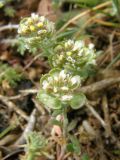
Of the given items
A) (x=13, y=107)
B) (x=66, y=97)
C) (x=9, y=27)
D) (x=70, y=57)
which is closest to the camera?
(x=66, y=97)

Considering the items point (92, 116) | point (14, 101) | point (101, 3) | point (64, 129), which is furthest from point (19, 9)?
point (64, 129)

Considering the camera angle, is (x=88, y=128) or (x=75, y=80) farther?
(x=88, y=128)

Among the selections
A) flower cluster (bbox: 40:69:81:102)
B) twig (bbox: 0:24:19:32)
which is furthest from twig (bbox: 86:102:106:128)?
twig (bbox: 0:24:19:32)

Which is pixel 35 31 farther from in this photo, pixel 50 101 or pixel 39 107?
pixel 39 107

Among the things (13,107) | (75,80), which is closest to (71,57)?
(75,80)

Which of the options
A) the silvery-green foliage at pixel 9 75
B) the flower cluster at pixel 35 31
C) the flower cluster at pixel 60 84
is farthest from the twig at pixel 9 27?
the flower cluster at pixel 60 84

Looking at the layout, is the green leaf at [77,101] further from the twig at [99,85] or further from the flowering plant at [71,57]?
the twig at [99,85]
